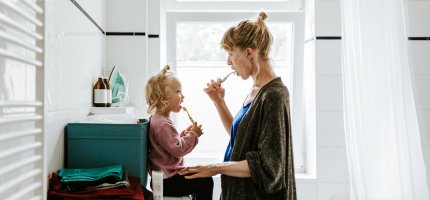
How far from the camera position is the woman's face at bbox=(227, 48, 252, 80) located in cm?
158

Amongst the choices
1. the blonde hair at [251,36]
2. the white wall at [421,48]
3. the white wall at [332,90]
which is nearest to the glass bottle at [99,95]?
the blonde hair at [251,36]

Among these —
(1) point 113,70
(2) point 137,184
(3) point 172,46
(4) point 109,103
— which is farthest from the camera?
(3) point 172,46

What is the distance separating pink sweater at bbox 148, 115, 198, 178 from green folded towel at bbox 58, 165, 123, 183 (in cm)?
27

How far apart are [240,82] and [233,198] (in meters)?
1.24

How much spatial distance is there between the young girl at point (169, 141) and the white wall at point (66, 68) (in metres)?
0.31

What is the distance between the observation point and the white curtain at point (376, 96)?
2.11 meters

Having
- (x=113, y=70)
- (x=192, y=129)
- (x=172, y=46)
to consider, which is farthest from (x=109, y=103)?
(x=172, y=46)

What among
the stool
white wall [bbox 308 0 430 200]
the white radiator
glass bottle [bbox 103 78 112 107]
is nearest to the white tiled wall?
white wall [bbox 308 0 430 200]

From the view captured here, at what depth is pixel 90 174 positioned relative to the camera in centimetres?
142

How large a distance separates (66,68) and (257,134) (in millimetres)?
756

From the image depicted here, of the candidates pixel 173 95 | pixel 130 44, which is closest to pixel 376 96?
pixel 173 95

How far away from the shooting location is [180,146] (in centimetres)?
173

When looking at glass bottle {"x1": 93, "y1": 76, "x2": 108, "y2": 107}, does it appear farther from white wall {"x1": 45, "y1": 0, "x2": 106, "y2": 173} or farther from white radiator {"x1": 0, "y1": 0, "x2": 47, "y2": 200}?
white radiator {"x1": 0, "y1": 0, "x2": 47, "y2": 200}

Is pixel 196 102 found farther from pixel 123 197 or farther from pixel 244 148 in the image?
pixel 123 197
